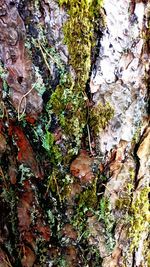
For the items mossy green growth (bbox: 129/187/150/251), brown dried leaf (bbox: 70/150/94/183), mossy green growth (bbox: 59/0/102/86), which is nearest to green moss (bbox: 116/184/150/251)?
mossy green growth (bbox: 129/187/150/251)

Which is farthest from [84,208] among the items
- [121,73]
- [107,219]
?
[121,73]

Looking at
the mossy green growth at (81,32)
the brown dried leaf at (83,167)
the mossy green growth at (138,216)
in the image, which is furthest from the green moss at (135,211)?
the mossy green growth at (81,32)

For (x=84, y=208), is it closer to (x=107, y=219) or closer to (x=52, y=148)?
(x=107, y=219)

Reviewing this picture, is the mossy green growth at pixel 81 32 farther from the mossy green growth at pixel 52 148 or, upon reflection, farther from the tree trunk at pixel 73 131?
the mossy green growth at pixel 52 148

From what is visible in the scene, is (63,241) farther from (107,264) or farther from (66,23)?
(66,23)

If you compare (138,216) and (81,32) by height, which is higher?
(81,32)

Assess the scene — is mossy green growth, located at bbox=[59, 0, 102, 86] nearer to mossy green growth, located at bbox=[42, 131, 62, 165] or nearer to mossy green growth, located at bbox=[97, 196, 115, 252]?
mossy green growth, located at bbox=[42, 131, 62, 165]
